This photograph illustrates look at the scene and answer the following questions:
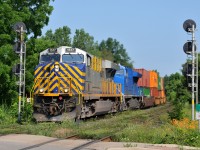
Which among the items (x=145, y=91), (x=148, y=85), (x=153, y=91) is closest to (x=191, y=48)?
(x=145, y=91)

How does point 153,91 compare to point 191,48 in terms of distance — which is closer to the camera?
point 191,48

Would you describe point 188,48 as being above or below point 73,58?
above

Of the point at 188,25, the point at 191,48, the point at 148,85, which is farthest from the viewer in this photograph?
the point at 148,85

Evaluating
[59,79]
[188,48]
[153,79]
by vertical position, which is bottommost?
[59,79]

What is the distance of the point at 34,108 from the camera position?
19641 mm

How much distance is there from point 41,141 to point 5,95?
16.7 meters

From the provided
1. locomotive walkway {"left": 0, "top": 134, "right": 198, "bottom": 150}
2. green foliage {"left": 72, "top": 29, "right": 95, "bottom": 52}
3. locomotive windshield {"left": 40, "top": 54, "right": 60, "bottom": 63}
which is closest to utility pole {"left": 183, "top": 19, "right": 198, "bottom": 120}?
locomotive walkway {"left": 0, "top": 134, "right": 198, "bottom": 150}

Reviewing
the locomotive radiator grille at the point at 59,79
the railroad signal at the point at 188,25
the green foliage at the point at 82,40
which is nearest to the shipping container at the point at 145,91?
the locomotive radiator grille at the point at 59,79

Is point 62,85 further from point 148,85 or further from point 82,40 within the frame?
point 82,40

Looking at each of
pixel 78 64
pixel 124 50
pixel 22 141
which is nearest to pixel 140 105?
pixel 78 64

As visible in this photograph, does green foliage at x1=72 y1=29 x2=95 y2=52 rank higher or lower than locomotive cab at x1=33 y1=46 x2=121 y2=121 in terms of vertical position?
higher

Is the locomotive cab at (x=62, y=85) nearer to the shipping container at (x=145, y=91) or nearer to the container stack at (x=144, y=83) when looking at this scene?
the shipping container at (x=145, y=91)

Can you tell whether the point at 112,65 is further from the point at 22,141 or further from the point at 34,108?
the point at 22,141

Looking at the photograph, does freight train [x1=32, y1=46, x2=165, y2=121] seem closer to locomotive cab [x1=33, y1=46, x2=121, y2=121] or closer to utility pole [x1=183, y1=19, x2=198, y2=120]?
locomotive cab [x1=33, y1=46, x2=121, y2=121]
